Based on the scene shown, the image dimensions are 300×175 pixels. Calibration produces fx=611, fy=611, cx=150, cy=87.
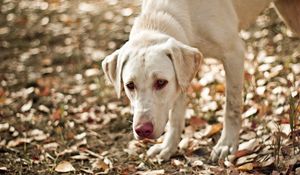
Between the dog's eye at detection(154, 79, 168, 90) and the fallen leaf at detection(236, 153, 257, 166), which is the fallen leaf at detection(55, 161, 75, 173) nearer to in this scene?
the dog's eye at detection(154, 79, 168, 90)

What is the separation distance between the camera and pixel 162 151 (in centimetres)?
471

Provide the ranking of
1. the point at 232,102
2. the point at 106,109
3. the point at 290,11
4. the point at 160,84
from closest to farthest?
the point at 160,84 < the point at 232,102 < the point at 290,11 < the point at 106,109

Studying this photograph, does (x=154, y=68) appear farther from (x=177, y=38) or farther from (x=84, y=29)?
(x=84, y=29)

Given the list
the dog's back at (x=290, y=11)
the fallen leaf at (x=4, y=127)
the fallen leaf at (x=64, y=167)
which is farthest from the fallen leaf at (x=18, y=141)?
the dog's back at (x=290, y=11)

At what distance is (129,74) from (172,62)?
298 millimetres

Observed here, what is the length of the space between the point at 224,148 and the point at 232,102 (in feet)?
1.14

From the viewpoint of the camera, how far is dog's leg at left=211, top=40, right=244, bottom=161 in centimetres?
448

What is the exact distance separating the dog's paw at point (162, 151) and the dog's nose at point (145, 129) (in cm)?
91

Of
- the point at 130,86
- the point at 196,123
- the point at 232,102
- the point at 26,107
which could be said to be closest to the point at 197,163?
the point at 232,102

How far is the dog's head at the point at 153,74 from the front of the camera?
3.81 m

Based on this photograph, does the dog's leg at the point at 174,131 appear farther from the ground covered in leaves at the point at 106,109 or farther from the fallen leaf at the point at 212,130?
the fallen leaf at the point at 212,130

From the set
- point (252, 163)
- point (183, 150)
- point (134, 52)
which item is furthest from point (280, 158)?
point (134, 52)

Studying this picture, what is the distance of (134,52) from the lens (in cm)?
393

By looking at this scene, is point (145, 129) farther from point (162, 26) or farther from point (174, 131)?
point (174, 131)
